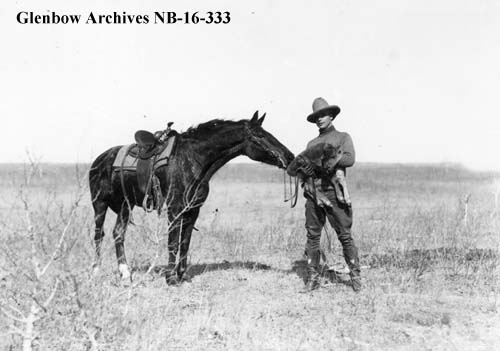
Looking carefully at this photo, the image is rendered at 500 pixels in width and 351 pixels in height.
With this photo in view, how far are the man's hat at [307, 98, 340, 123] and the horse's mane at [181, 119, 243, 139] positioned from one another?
1.11 metres

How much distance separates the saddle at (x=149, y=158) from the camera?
6910 mm

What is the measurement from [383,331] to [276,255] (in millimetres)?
3943

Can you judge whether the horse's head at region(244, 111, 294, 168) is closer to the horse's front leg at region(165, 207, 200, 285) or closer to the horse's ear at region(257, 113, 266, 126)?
the horse's ear at region(257, 113, 266, 126)

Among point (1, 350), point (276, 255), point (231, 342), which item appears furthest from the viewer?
point (276, 255)

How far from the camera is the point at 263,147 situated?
666 centimetres

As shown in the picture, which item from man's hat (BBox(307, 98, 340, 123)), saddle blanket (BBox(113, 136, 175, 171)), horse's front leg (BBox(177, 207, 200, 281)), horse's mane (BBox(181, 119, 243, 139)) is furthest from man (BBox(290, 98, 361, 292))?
saddle blanket (BBox(113, 136, 175, 171))

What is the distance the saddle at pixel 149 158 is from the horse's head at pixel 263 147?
3.83 feet

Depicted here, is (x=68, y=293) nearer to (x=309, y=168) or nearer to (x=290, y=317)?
(x=290, y=317)

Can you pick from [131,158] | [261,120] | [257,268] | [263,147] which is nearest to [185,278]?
[257,268]

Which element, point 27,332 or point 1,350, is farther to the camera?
point 1,350

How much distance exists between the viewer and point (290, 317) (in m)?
5.34

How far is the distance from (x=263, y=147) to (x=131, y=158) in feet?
6.96

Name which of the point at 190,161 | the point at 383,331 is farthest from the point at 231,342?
the point at 190,161

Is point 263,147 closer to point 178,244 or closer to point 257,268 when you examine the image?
point 178,244
